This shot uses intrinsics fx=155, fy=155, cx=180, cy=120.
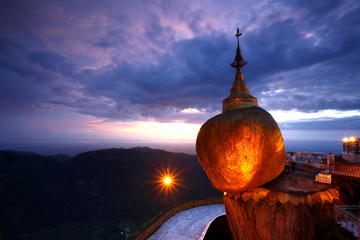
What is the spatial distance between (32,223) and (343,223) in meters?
81.3

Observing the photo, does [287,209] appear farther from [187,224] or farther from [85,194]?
[85,194]

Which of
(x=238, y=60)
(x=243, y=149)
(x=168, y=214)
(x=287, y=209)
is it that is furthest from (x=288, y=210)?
(x=168, y=214)

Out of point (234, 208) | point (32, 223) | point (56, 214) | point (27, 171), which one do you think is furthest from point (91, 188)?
point (234, 208)

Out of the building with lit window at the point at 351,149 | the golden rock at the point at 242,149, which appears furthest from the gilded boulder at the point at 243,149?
Answer: the building with lit window at the point at 351,149

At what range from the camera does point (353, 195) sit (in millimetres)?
11938

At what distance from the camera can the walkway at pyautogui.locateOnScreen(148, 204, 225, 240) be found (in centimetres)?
1188

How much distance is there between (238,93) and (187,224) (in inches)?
473

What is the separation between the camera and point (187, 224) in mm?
13758

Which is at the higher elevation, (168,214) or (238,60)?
(238,60)

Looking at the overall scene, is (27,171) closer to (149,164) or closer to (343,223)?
(149,164)

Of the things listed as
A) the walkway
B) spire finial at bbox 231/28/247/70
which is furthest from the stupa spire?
the walkway

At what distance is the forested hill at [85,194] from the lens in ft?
173

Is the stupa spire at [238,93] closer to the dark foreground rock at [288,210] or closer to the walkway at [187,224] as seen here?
the dark foreground rock at [288,210]

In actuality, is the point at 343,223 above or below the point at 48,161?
above
